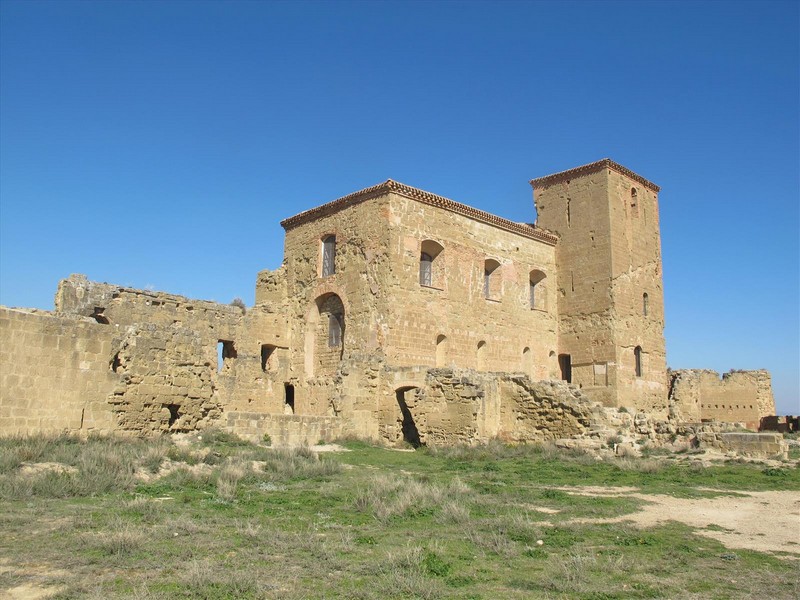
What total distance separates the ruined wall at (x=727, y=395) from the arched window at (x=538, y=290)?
24.4 ft

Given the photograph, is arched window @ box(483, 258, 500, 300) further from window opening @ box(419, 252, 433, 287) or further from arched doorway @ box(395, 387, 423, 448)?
arched doorway @ box(395, 387, 423, 448)

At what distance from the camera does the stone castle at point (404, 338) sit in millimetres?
12945

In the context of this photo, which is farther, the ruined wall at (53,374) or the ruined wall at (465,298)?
the ruined wall at (465,298)

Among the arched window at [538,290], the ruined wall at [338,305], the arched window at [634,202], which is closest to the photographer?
the ruined wall at [338,305]

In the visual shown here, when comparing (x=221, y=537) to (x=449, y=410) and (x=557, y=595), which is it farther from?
(x=449, y=410)

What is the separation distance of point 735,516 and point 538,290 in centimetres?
1997

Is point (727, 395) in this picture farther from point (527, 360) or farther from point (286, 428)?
point (286, 428)

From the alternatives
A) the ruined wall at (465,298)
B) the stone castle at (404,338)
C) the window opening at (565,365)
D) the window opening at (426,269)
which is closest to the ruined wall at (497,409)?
the stone castle at (404,338)

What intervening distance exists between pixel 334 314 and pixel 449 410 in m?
7.72

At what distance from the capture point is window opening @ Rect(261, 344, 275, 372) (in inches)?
984

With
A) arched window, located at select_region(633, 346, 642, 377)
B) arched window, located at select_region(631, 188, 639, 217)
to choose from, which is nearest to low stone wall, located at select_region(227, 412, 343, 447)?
arched window, located at select_region(633, 346, 642, 377)

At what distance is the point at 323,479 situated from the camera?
441 inches

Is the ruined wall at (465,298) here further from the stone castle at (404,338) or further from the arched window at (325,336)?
the arched window at (325,336)

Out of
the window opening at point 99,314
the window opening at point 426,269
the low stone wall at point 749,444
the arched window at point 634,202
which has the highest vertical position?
the arched window at point 634,202
